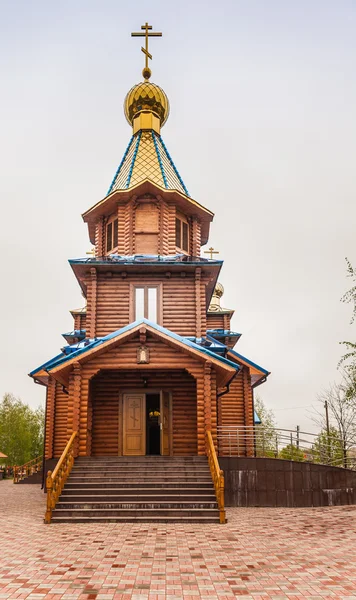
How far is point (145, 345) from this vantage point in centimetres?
1582

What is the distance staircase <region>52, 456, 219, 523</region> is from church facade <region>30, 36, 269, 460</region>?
3.69ft

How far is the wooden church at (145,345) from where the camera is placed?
15.4 m

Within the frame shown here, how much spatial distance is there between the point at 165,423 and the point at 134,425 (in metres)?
1.04

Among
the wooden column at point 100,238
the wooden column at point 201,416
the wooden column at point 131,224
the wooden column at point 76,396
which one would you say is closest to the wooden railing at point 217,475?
the wooden column at point 201,416

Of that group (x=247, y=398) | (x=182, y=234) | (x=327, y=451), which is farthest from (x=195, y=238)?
(x=327, y=451)

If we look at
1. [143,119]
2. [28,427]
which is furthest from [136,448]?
[28,427]

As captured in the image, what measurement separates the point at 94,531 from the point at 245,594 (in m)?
5.08

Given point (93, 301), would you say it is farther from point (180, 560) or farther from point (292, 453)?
point (180, 560)

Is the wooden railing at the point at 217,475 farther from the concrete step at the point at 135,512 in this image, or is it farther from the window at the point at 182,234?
the window at the point at 182,234

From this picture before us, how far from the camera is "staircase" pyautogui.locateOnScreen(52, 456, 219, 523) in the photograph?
12.0m

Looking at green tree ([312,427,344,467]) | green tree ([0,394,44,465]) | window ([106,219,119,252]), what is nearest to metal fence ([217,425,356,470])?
green tree ([312,427,344,467])

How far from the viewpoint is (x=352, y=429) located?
3098cm

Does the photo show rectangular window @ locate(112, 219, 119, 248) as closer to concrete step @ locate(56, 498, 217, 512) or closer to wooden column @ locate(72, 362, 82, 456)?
wooden column @ locate(72, 362, 82, 456)

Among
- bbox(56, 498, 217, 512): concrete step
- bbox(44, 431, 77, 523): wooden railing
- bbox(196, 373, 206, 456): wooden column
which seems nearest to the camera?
bbox(44, 431, 77, 523): wooden railing
